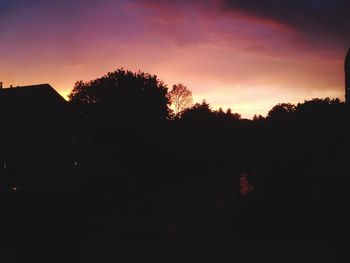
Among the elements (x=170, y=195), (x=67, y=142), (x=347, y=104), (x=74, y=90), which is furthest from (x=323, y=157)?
(x=74, y=90)

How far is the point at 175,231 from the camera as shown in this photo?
1467 centimetres

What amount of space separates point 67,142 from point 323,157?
23.4 m

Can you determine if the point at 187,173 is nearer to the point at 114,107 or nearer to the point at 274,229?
the point at 114,107

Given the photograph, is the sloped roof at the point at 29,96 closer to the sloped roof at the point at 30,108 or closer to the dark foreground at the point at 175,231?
the sloped roof at the point at 30,108

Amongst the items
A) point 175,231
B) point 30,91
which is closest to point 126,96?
→ point 30,91

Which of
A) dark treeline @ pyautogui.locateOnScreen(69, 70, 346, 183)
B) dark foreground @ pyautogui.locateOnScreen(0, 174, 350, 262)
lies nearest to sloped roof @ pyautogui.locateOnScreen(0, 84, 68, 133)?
dark treeline @ pyautogui.locateOnScreen(69, 70, 346, 183)

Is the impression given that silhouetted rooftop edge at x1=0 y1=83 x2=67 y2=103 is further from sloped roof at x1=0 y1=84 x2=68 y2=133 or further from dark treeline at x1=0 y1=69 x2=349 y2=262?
dark treeline at x1=0 y1=69 x2=349 y2=262

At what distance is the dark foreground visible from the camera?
11555 mm

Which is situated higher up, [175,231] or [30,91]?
[30,91]

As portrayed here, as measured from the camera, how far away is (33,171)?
27.1 meters

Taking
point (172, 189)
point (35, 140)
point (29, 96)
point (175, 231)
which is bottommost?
point (175, 231)

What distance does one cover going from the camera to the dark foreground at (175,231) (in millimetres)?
11555

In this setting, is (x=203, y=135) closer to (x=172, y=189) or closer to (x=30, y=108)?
(x=172, y=189)

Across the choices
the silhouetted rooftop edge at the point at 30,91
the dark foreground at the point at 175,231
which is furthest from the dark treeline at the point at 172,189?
the silhouetted rooftop edge at the point at 30,91
